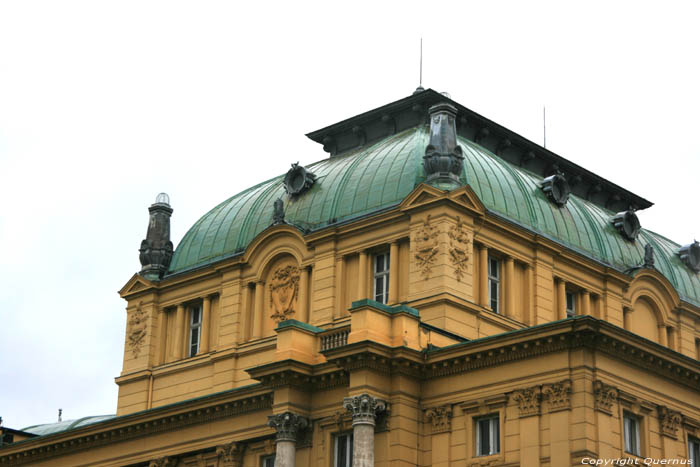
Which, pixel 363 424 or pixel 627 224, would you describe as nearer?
pixel 363 424

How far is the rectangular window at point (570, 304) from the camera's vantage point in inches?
2330

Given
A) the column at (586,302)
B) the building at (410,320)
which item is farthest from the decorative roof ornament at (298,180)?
the column at (586,302)

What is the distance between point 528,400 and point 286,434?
378 inches

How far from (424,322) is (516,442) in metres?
8.13

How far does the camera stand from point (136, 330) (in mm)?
64188

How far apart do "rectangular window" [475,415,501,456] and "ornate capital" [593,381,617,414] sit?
12.8ft

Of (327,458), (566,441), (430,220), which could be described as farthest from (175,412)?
(566,441)

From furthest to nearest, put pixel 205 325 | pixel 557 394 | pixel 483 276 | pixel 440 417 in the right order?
pixel 205 325 < pixel 483 276 < pixel 440 417 < pixel 557 394

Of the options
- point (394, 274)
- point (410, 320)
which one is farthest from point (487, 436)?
point (394, 274)

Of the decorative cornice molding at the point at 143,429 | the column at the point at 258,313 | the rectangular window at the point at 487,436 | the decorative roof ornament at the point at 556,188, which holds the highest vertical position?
the decorative roof ornament at the point at 556,188

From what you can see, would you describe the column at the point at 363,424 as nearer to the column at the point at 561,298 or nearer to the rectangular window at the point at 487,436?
the rectangular window at the point at 487,436

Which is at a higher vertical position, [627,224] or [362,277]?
[627,224]

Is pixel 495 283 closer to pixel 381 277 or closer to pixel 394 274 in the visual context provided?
pixel 394 274

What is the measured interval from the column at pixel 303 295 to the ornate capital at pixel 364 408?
1022 cm
